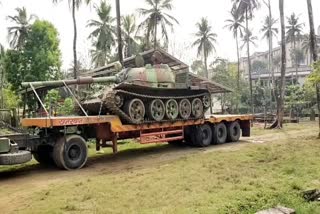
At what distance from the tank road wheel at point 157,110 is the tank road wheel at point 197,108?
188 cm

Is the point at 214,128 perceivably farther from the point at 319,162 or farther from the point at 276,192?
the point at 276,192

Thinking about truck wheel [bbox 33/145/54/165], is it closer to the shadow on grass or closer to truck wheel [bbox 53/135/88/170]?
the shadow on grass

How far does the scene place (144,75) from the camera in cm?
1584

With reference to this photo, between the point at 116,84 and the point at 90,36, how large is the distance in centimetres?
3137

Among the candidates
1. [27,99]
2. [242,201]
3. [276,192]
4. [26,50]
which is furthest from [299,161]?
[26,50]

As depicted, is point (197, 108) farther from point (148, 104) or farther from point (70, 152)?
point (70, 152)

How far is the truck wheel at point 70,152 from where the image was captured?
39.9 feet

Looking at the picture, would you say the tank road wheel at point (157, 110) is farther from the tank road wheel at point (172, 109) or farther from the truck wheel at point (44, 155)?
the truck wheel at point (44, 155)

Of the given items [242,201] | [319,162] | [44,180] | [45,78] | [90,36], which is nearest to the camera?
[242,201]

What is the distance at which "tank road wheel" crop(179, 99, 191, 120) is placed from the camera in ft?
55.4

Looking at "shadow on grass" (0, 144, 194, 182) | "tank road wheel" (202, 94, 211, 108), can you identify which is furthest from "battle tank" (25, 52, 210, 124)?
"shadow on grass" (0, 144, 194, 182)

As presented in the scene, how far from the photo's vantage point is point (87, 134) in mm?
14016

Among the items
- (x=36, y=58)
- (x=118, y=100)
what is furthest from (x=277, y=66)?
(x=118, y=100)

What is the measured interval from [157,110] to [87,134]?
296cm
